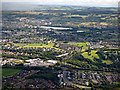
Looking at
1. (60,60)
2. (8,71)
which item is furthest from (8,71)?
(60,60)

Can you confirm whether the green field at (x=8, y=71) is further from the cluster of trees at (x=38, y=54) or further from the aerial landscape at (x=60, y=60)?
the cluster of trees at (x=38, y=54)

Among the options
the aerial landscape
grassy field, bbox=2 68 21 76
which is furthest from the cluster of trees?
grassy field, bbox=2 68 21 76

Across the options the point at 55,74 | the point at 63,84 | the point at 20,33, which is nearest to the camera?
the point at 63,84

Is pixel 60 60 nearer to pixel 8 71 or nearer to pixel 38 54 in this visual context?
pixel 38 54

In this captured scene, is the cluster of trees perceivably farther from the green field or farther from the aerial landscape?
the green field

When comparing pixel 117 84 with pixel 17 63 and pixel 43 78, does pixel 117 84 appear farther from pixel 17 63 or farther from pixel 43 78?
pixel 17 63

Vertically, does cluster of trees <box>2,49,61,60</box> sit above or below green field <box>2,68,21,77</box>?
above

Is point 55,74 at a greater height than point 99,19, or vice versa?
point 99,19

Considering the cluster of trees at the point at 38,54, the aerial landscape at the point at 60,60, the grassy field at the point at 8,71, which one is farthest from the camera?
the cluster of trees at the point at 38,54

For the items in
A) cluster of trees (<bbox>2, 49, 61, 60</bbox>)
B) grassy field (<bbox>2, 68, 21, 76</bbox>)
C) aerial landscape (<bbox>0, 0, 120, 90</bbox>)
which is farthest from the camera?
cluster of trees (<bbox>2, 49, 61, 60</bbox>)

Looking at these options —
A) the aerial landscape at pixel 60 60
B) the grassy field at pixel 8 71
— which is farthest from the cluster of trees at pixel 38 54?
the grassy field at pixel 8 71

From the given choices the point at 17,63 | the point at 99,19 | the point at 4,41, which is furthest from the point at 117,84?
the point at 99,19
